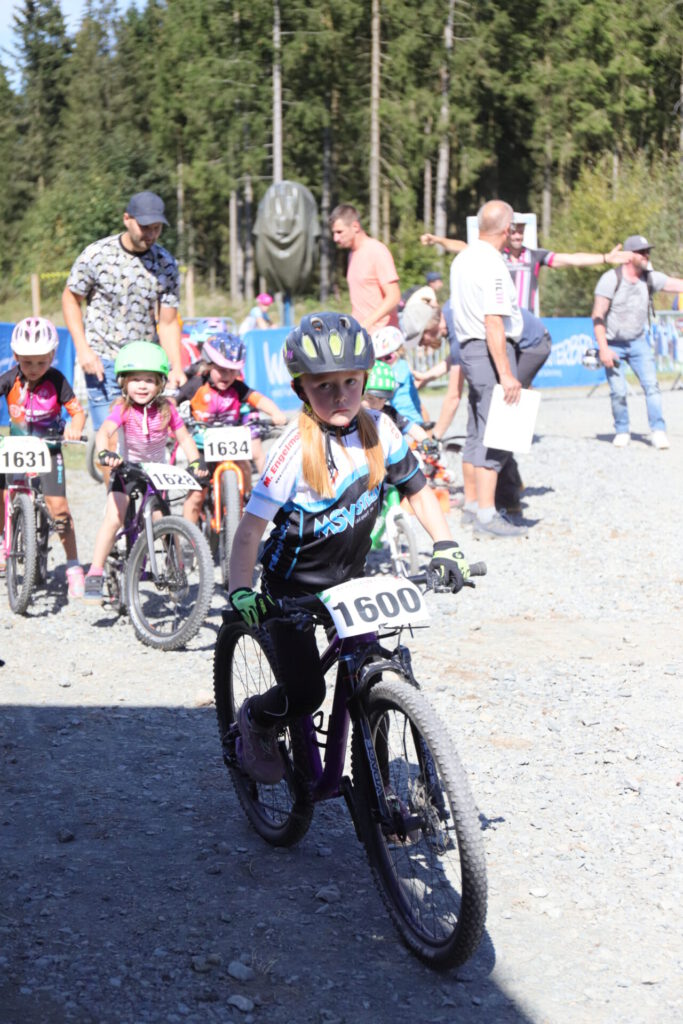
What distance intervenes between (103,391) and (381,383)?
5.53ft

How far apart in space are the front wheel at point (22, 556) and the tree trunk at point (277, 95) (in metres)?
42.7

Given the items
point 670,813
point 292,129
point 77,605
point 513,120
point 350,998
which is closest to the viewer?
point 350,998

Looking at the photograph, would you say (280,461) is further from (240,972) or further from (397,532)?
(397,532)

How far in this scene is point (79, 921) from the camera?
392 cm

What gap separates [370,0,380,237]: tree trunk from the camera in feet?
157

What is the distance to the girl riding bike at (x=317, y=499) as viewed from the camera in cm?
388

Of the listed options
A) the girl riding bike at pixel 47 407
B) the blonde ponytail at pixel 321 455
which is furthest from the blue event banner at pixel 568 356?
the blonde ponytail at pixel 321 455

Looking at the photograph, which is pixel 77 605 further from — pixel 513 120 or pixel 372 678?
pixel 513 120

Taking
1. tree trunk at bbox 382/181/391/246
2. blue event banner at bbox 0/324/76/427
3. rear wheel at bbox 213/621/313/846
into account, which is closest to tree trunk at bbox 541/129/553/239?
tree trunk at bbox 382/181/391/246

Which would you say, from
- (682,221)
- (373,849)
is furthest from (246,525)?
(682,221)

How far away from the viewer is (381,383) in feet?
27.3

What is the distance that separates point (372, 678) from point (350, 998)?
32.5 inches

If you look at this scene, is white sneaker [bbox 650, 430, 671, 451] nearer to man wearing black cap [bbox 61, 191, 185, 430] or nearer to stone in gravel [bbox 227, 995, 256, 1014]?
man wearing black cap [bbox 61, 191, 185, 430]

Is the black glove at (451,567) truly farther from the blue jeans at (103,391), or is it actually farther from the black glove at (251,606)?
the blue jeans at (103,391)
